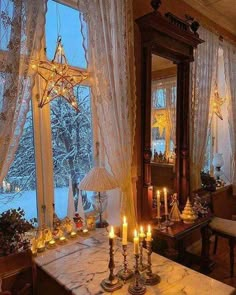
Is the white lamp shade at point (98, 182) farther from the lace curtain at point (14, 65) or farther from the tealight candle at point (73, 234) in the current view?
the lace curtain at point (14, 65)

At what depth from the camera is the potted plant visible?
1.47 metres

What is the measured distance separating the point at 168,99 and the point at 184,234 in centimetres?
135

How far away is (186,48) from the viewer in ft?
8.82

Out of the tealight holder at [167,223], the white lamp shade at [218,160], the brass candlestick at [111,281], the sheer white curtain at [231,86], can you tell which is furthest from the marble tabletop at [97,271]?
the sheer white curtain at [231,86]

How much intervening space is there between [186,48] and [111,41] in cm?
105

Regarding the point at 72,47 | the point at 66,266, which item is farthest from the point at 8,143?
the point at 72,47

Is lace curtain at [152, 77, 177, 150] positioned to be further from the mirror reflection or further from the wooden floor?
the wooden floor

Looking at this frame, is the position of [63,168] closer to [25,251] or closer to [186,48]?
[25,251]

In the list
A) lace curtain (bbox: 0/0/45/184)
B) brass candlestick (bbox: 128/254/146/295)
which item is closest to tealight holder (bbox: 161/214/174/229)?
brass candlestick (bbox: 128/254/146/295)

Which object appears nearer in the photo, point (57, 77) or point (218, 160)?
point (57, 77)

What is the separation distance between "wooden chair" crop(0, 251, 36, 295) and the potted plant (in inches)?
1.6


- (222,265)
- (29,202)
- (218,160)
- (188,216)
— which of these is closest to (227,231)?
(222,265)

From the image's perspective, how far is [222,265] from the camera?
286cm

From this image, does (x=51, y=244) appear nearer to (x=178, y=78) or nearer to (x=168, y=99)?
(x=168, y=99)
